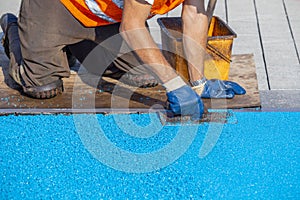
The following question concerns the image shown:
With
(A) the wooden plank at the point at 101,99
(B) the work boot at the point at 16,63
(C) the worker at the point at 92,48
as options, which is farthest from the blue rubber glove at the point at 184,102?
(B) the work boot at the point at 16,63

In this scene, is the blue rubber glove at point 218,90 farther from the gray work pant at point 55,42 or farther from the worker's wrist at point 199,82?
the gray work pant at point 55,42

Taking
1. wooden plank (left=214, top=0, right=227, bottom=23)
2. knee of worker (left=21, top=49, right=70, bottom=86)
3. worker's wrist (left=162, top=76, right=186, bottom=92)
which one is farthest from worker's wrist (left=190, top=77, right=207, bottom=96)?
wooden plank (left=214, top=0, right=227, bottom=23)

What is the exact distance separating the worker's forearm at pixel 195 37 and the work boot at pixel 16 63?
793 millimetres

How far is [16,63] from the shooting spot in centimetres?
360

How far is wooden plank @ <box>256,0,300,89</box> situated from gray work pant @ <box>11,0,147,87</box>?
0.95m

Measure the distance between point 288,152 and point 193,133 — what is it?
492 mm

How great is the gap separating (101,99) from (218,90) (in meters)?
0.68

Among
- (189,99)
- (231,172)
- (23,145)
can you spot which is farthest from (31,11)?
(231,172)

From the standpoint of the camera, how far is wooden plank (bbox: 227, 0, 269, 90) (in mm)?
4039

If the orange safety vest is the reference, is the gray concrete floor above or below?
below

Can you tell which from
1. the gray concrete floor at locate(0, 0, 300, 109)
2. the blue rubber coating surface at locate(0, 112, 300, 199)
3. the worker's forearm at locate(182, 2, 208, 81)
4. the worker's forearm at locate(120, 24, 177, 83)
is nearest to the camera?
the blue rubber coating surface at locate(0, 112, 300, 199)

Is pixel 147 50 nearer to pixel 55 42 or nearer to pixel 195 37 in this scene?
pixel 195 37

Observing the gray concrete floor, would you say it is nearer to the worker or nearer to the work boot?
the worker

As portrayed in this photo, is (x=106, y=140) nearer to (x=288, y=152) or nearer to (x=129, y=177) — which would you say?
(x=129, y=177)
